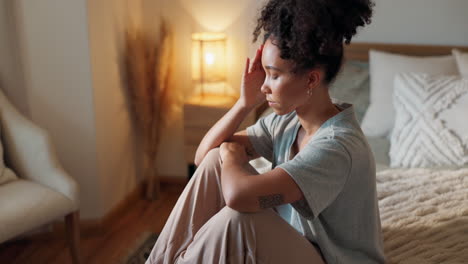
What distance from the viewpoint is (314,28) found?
1.20 meters

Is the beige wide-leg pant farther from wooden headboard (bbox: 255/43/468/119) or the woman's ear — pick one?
wooden headboard (bbox: 255/43/468/119)

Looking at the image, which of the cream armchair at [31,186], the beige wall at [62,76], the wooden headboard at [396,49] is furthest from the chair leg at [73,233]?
the wooden headboard at [396,49]

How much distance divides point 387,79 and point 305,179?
1.60 m

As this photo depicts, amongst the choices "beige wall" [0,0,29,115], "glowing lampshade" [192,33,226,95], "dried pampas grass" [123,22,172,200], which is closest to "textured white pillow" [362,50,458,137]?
"glowing lampshade" [192,33,226,95]

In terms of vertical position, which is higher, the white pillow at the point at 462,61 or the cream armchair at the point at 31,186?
the white pillow at the point at 462,61

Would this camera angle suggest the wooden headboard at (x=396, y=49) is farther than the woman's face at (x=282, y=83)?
Yes

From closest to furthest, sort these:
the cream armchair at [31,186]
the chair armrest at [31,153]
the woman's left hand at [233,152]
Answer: the woman's left hand at [233,152] < the cream armchair at [31,186] < the chair armrest at [31,153]

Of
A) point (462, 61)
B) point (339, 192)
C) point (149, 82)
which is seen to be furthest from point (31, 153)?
point (462, 61)

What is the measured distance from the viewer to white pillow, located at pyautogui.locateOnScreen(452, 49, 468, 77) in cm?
255

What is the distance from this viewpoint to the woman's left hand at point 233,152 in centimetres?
142

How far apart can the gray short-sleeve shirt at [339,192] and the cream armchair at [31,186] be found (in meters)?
1.12

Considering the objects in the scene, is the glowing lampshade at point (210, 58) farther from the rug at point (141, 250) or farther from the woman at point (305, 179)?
the woman at point (305, 179)

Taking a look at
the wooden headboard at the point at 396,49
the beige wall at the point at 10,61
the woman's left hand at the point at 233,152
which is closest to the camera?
the woman's left hand at the point at 233,152

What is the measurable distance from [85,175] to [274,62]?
1.67 meters
